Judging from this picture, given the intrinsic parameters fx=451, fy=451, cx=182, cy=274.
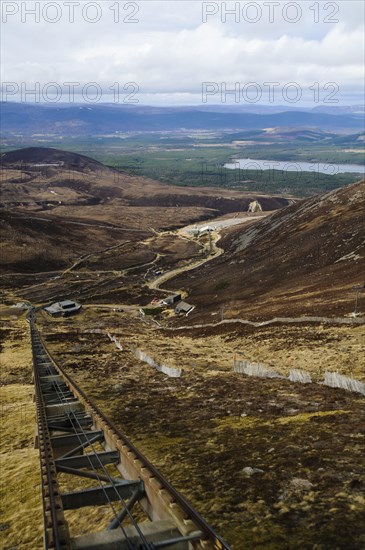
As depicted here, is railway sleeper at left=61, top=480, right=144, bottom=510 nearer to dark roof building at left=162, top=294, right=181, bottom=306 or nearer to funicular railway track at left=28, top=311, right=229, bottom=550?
funicular railway track at left=28, top=311, right=229, bottom=550

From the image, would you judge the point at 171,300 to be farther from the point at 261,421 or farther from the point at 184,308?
the point at 261,421

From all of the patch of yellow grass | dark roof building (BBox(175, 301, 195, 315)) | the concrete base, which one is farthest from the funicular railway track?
dark roof building (BBox(175, 301, 195, 315))

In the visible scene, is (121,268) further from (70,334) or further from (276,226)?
(70,334)

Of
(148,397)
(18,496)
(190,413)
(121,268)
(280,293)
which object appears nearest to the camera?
(18,496)

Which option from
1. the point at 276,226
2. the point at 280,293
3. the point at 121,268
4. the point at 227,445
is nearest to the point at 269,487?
the point at 227,445

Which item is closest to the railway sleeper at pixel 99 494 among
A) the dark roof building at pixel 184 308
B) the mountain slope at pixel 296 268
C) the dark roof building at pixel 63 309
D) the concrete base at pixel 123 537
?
the concrete base at pixel 123 537

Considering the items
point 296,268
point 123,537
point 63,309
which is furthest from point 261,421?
point 63,309

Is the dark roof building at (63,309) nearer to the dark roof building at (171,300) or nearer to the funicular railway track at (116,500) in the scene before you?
the dark roof building at (171,300)
